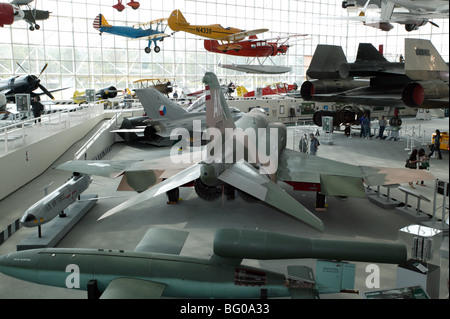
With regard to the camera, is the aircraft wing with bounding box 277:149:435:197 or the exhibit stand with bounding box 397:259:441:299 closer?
the exhibit stand with bounding box 397:259:441:299

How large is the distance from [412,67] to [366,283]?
12.9ft

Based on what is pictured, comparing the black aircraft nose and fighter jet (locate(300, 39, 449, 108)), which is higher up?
fighter jet (locate(300, 39, 449, 108))

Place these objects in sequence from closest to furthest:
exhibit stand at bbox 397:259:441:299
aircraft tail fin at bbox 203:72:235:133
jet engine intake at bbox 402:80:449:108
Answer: jet engine intake at bbox 402:80:449:108
exhibit stand at bbox 397:259:441:299
aircraft tail fin at bbox 203:72:235:133

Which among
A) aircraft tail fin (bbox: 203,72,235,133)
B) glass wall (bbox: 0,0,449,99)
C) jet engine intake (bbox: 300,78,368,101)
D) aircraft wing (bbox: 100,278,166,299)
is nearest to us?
aircraft wing (bbox: 100,278,166,299)

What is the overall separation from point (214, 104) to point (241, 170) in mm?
1711

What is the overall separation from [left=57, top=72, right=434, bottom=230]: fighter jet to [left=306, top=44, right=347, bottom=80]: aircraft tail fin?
411 centimetres

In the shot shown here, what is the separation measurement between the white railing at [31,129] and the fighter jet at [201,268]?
259 inches

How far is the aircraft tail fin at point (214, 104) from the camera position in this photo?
8.59 meters

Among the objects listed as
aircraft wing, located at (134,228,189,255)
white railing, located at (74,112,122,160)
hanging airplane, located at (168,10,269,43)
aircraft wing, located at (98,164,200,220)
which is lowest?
aircraft wing, located at (134,228,189,255)

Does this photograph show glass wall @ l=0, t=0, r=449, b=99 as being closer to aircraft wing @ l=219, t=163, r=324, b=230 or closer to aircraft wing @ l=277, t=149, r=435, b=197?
aircraft wing @ l=277, t=149, r=435, b=197

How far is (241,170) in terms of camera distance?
8.38 meters

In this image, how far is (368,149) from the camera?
20.0 m

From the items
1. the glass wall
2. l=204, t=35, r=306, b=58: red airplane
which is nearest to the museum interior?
l=204, t=35, r=306, b=58: red airplane

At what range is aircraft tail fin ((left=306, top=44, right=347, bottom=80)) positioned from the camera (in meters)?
14.3
